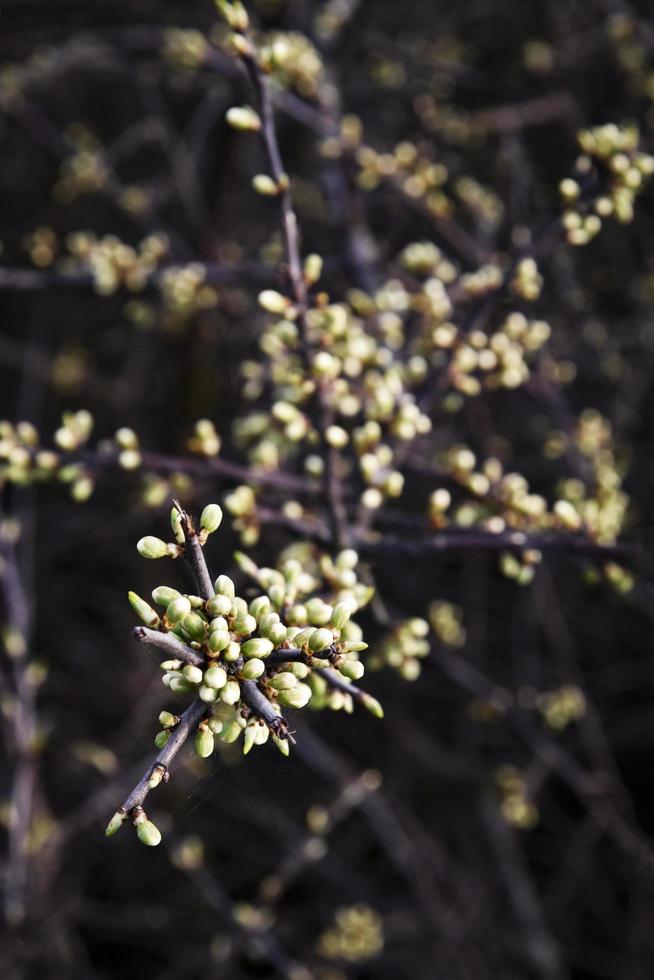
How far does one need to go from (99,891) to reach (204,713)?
181 inches

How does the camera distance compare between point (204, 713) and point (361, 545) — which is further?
point (361, 545)

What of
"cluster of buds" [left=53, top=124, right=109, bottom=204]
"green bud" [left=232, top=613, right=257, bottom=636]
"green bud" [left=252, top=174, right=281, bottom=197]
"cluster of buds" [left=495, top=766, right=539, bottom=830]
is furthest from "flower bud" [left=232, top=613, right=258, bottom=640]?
"cluster of buds" [left=53, top=124, right=109, bottom=204]

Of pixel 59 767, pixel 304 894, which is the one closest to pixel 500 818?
pixel 304 894

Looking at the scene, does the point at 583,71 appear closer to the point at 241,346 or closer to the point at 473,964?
the point at 241,346

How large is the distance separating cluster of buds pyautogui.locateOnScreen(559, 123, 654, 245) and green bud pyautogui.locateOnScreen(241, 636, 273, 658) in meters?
1.38

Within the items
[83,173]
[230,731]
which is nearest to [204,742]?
[230,731]

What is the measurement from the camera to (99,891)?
5.11m

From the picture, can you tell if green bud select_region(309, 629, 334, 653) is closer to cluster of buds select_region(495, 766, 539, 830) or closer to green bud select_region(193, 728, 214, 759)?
green bud select_region(193, 728, 214, 759)

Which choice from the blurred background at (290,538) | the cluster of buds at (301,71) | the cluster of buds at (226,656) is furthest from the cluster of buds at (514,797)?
the cluster of buds at (301,71)

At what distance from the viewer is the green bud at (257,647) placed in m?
1.17

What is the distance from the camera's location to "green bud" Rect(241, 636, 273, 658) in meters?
1.17

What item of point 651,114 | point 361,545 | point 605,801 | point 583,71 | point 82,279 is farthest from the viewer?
point 583,71

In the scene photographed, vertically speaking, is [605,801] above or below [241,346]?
below

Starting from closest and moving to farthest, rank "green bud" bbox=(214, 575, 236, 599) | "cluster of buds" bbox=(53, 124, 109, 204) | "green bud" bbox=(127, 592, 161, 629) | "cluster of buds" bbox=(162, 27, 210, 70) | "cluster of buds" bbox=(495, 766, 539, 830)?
1. "green bud" bbox=(127, 592, 161, 629)
2. "green bud" bbox=(214, 575, 236, 599)
3. "cluster of buds" bbox=(162, 27, 210, 70)
4. "cluster of buds" bbox=(495, 766, 539, 830)
5. "cluster of buds" bbox=(53, 124, 109, 204)
